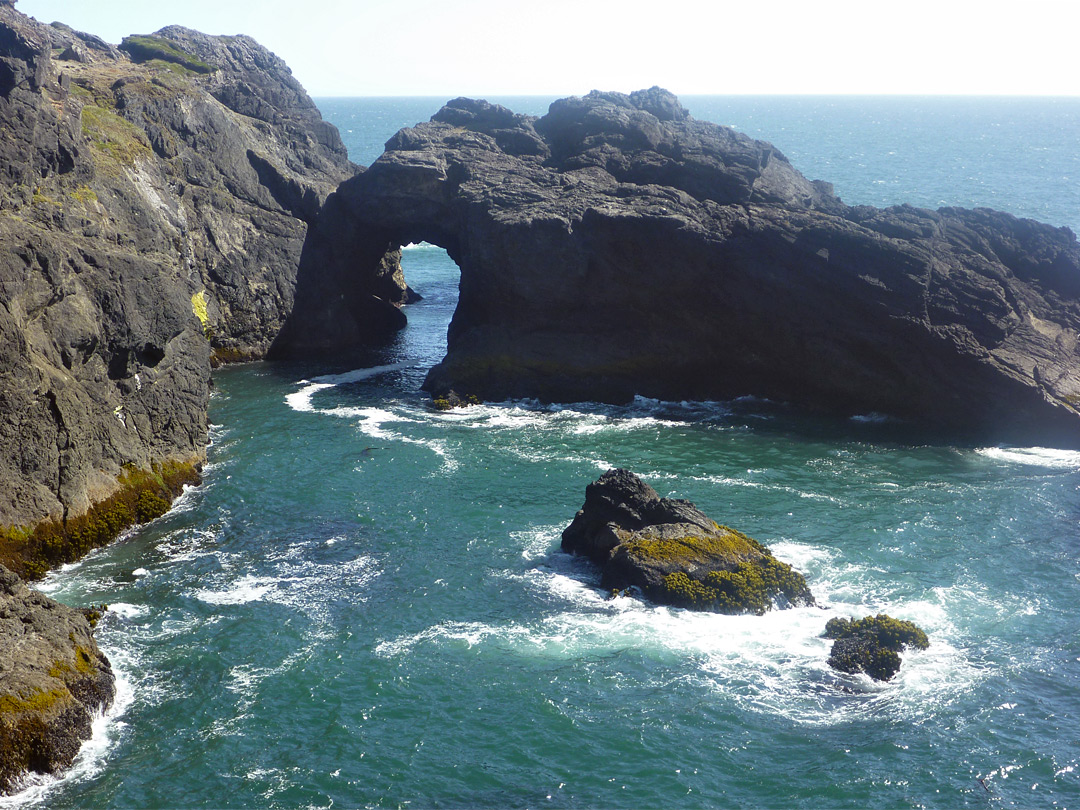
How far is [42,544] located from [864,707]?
91.7 feet

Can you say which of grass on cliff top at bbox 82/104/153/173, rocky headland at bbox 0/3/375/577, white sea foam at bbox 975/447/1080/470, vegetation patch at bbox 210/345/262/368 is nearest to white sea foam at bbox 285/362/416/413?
rocky headland at bbox 0/3/375/577

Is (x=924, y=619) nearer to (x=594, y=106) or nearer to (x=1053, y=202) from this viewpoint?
(x=594, y=106)

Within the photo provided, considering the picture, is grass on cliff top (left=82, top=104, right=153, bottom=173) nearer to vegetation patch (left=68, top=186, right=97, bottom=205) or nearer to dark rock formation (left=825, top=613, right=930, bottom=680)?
vegetation patch (left=68, top=186, right=97, bottom=205)

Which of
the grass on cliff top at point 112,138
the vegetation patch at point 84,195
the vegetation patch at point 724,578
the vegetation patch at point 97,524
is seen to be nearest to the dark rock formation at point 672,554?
the vegetation patch at point 724,578

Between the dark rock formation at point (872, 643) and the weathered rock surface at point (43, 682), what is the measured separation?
20.9 meters

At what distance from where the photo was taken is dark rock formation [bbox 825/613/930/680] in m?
28.0

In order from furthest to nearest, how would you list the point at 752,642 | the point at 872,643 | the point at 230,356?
1. the point at 230,356
2. the point at 752,642
3. the point at 872,643

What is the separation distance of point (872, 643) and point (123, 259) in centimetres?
3547

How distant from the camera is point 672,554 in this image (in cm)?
3316

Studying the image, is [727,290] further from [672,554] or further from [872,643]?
[872,643]

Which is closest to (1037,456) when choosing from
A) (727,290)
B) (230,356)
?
(727,290)

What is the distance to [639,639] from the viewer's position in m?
30.0

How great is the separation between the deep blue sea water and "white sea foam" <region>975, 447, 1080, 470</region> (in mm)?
287

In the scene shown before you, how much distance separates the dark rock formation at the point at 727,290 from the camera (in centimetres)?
5150
